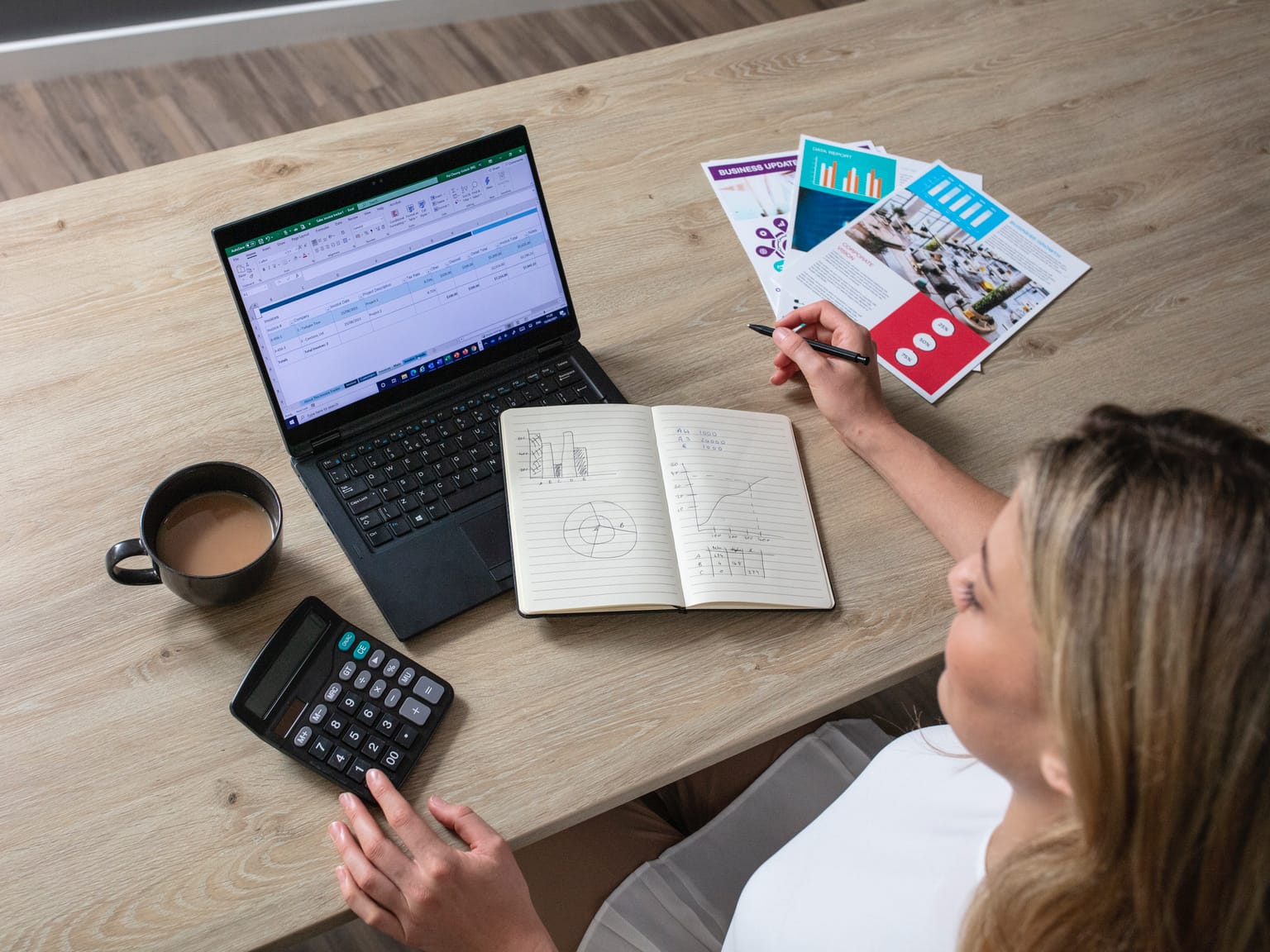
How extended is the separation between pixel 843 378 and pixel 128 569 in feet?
2.31

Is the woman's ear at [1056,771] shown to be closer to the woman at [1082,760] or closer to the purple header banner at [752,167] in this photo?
the woman at [1082,760]

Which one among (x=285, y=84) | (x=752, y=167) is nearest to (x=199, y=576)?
(x=752, y=167)

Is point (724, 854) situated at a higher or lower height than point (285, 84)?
lower

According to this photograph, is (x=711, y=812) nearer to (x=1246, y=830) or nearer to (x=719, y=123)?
(x=1246, y=830)

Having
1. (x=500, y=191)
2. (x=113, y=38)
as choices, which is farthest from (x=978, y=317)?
(x=113, y=38)

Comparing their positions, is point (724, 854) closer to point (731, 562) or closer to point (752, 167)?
point (731, 562)

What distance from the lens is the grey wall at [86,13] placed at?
7.47 ft

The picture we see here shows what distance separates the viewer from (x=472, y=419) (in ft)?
3.36

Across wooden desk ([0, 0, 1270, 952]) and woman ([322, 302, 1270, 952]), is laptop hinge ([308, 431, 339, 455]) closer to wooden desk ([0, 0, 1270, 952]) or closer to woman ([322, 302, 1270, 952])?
wooden desk ([0, 0, 1270, 952])

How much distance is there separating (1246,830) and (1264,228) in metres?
0.99

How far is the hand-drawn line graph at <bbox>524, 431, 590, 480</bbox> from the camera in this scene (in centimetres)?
99

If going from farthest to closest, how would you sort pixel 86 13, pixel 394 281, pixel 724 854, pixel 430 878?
pixel 86 13 < pixel 724 854 < pixel 394 281 < pixel 430 878

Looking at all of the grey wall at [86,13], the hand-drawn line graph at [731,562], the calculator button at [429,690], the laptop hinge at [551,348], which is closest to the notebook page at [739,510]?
the hand-drawn line graph at [731,562]

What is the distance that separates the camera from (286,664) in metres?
0.87
